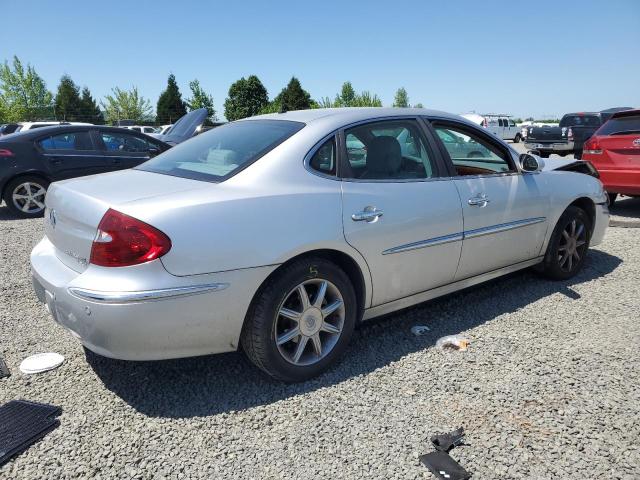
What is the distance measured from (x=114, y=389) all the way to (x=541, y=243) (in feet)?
11.2

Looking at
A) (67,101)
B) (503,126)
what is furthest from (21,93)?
(503,126)

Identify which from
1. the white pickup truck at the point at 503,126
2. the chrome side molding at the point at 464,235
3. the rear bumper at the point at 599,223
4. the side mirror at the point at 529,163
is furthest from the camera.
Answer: the white pickup truck at the point at 503,126

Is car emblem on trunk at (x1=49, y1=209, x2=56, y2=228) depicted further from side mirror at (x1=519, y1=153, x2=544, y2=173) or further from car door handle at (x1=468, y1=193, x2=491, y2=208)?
side mirror at (x1=519, y1=153, x2=544, y2=173)

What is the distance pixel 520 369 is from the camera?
293cm

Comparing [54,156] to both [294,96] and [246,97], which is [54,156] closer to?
[294,96]

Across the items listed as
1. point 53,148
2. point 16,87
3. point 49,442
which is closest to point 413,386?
point 49,442

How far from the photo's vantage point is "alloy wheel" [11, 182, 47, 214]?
7.78 m

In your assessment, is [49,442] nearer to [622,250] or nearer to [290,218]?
[290,218]

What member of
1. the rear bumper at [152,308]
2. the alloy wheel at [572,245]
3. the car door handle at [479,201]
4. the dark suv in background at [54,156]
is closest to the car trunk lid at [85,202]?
the rear bumper at [152,308]

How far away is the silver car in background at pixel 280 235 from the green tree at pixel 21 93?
50.4 meters

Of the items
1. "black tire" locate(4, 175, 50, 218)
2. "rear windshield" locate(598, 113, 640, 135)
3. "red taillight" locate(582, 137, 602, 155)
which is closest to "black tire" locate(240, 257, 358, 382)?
"red taillight" locate(582, 137, 602, 155)

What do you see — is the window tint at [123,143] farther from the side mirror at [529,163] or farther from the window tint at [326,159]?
the side mirror at [529,163]

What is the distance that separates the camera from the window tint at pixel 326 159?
2.85m

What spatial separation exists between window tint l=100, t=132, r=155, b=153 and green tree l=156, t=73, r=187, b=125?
55367mm
